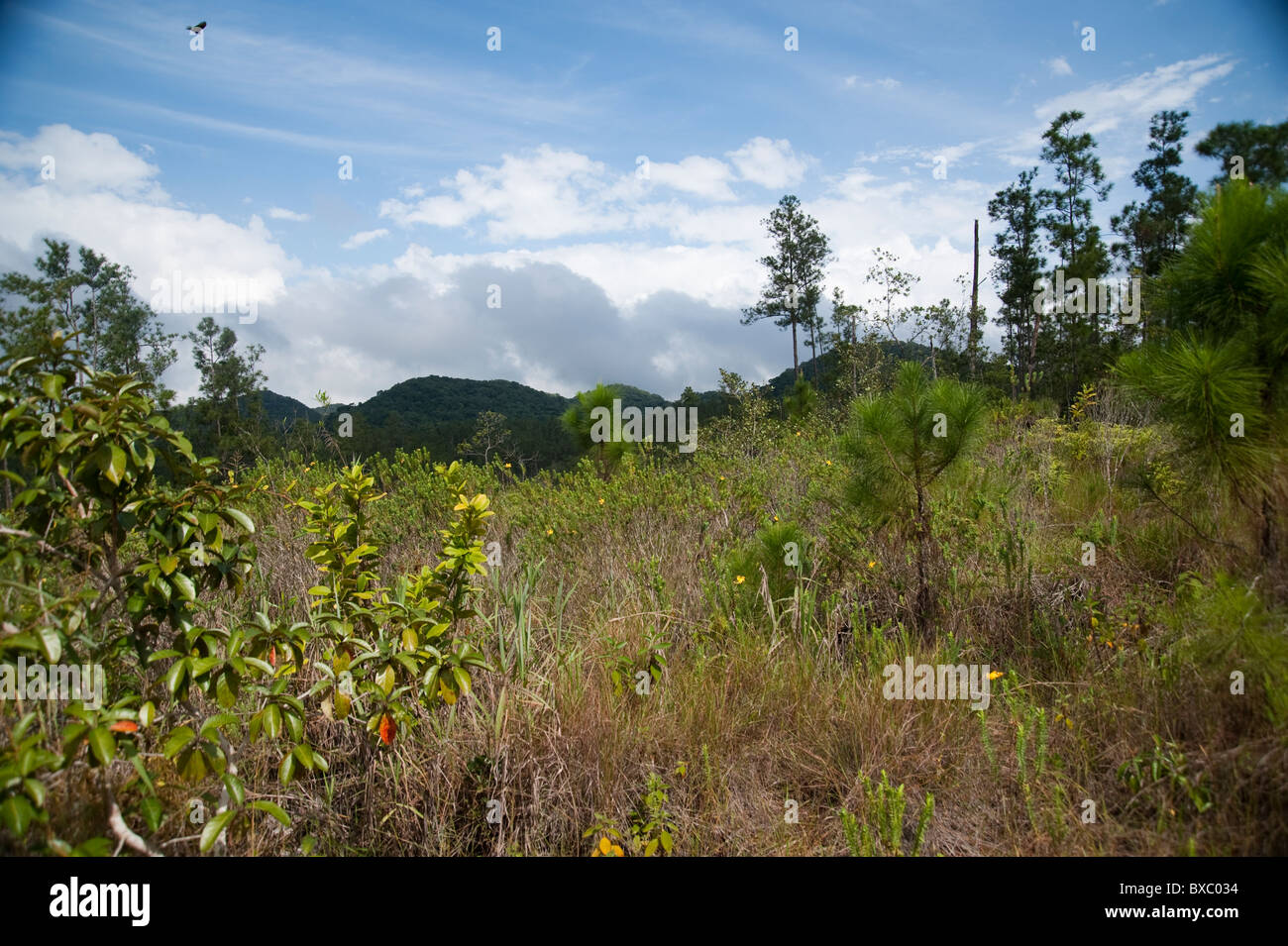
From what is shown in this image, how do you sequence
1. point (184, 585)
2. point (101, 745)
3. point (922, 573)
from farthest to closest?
point (922, 573)
point (184, 585)
point (101, 745)

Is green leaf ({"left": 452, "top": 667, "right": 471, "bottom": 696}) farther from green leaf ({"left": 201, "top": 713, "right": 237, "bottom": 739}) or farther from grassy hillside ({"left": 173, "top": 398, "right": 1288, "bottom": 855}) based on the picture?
green leaf ({"left": 201, "top": 713, "right": 237, "bottom": 739})

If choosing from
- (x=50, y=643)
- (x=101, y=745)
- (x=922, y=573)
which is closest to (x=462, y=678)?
(x=101, y=745)

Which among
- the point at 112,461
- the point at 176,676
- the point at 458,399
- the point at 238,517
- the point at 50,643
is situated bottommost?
the point at 176,676

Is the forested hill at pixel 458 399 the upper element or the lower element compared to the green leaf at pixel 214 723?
upper

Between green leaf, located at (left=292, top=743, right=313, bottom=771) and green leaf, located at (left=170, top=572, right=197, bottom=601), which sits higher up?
green leaf, located at (left=170, top=572, right=197, bottom=601)

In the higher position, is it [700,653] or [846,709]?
[700,653]

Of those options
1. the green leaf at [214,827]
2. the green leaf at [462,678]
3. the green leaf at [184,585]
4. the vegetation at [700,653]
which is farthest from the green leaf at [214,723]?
the green leaf at [462,678]

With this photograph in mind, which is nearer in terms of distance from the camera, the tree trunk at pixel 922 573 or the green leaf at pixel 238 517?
the green leaf at pixel 238 517

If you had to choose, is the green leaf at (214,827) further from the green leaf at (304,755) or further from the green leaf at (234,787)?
the green leaf at (304,755)

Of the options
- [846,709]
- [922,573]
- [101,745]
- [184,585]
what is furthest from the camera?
[922,573]

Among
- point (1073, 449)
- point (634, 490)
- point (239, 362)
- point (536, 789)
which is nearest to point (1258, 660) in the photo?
point (536, 789)

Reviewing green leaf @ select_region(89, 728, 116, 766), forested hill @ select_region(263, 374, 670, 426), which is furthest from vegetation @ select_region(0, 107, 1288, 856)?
forested hill @ select_region(263, 374, 670, 426)

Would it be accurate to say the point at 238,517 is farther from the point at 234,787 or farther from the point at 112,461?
the point at 234,787

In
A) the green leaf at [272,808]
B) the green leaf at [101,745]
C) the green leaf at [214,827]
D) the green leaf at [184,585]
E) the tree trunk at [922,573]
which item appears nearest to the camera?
the green leaf at [101,745]
